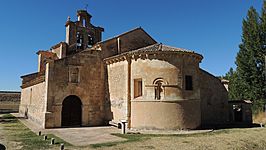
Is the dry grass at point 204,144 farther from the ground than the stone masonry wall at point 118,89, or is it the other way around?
the stone masonry wall at point 118,89

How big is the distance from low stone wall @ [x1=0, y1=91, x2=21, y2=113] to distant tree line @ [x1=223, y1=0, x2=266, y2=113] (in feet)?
114

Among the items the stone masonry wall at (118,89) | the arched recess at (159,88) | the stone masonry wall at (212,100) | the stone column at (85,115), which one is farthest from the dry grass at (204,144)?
the stone masonry wall at (212,100)

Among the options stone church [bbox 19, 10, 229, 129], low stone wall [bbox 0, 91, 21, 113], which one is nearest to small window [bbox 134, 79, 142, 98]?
stone church [bbox 19, 10, 229, 129]

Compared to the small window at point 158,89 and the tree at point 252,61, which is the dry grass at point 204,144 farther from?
the tree at point 252,61

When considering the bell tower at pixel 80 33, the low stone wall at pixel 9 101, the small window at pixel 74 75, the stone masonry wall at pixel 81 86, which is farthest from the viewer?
the low stone wall at pixel 9 101

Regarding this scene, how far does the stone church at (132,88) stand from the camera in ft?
45.6

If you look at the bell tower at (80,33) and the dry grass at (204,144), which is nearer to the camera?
the dry grass at (204,144)

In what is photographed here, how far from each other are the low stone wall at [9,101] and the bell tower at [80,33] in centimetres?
1890

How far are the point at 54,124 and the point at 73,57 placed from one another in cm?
517

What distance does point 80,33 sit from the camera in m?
24.3

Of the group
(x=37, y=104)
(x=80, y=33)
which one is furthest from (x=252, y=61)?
(x=37, y=104)

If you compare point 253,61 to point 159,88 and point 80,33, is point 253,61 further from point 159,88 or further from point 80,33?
point 80,33

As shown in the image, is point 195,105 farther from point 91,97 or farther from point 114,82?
point 91,97

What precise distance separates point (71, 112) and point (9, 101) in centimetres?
2589
